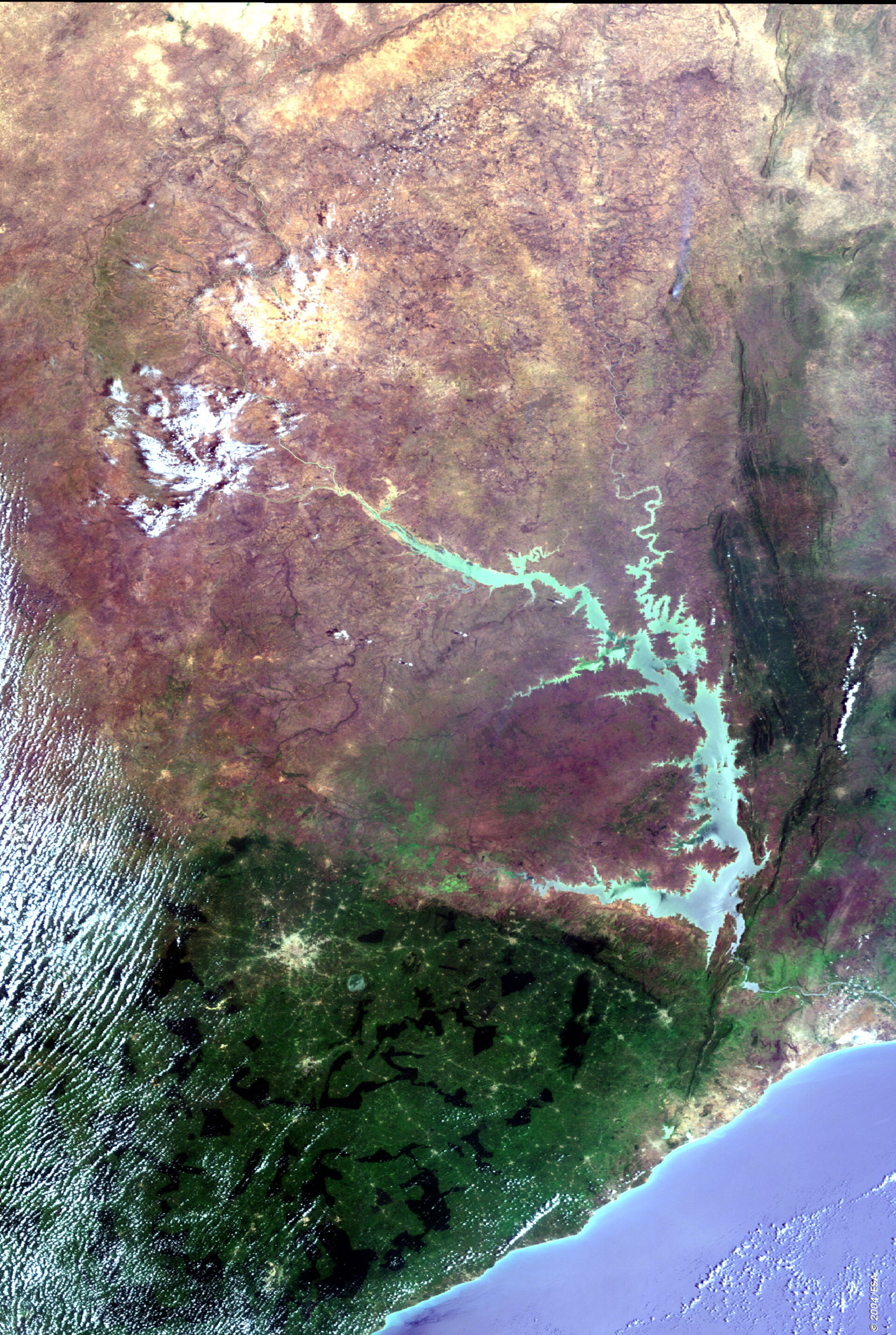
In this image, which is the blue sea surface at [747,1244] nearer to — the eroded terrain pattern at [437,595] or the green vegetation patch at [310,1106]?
the eroded terrain pattern at [437,595]

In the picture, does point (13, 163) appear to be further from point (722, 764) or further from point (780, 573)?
point (722, 764)

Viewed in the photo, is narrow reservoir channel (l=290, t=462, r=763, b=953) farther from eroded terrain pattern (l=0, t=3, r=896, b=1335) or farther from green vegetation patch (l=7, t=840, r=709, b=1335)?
green vegetation patch (l=7, t=840, r=709, b=1335)

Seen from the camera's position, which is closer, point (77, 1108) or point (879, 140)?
point (77, 1108)

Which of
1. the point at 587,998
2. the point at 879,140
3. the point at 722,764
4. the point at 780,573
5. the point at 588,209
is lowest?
the point at 587,998

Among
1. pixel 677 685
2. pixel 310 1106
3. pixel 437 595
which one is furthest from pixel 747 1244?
pixel 437 595

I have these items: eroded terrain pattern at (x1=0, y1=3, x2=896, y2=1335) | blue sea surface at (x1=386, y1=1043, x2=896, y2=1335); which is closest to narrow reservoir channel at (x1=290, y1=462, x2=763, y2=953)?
eroded terrain pattern at (x1=0, y1=3, x2=896, y2=1335)

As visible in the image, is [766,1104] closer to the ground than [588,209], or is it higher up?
closer to the ground

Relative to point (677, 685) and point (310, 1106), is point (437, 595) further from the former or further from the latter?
point (310, 1106)

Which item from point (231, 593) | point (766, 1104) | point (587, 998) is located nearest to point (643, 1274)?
point (766, 1104)
